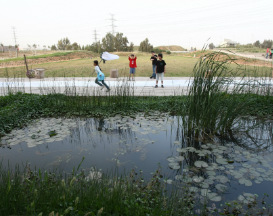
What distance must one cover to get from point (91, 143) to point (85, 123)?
2.83ft

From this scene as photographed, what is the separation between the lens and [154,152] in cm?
293

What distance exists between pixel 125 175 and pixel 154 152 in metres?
0.88

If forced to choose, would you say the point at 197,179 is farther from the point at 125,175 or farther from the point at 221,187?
the point at 125,175

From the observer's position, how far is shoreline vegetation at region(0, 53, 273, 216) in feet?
5.29

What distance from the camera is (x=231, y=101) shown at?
325 centimetres

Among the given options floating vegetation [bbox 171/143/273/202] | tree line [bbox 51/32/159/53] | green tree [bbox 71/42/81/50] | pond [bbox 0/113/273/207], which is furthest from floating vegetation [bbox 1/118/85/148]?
green tree [bbox 71/42/81/50]

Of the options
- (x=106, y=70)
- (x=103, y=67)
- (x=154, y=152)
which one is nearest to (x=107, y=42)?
(x=103, y=67)

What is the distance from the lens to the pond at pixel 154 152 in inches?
89.0

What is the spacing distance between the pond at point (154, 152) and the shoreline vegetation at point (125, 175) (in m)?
0.17

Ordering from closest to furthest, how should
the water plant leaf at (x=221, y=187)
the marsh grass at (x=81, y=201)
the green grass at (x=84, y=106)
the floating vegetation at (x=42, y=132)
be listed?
the marsh grass at (x=81, y=201) < the water plant leaf at (x=221, y=187) < the floating vegetation at (x=42, y=132) < the green grass at (x=84, y=106)

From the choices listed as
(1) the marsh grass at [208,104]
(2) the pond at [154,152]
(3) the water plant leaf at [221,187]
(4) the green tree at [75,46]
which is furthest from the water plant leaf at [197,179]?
(4) the green tree at [75,46]

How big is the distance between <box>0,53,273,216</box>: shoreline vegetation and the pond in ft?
0.54

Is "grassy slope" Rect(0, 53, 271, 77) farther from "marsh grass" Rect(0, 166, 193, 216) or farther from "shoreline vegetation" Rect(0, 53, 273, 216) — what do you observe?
"marsh grass" Rect(0, 166, 193, 216)

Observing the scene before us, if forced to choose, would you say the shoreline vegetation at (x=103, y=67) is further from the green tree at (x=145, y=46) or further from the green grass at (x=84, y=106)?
the green tree at (x=145, y=46)
